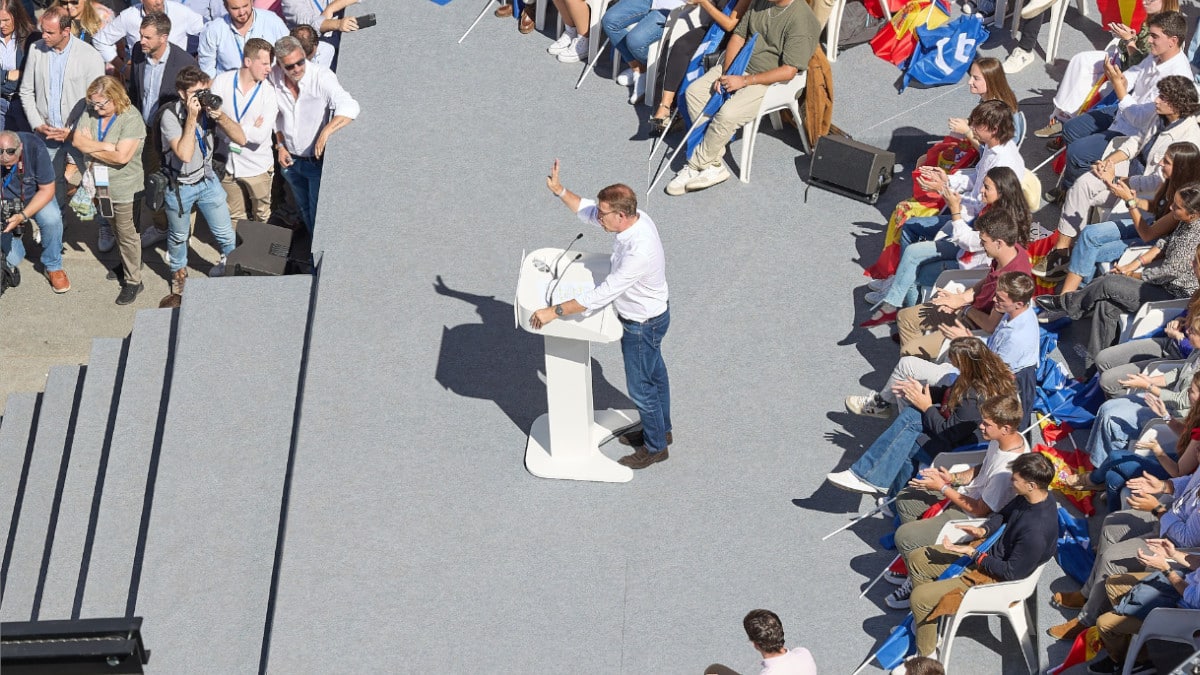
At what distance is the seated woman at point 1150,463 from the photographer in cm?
630

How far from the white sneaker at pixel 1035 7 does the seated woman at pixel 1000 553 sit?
14.6ft

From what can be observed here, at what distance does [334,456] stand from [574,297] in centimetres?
160

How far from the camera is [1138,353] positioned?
7.05m

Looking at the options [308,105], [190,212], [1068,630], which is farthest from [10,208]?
[1068,630]

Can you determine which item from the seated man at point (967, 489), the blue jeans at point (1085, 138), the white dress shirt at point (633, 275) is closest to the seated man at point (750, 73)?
the blue jeans at point (1085, 138)

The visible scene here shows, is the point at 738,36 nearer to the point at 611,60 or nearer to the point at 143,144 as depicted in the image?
the point at 611,60

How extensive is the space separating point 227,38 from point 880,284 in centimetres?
404

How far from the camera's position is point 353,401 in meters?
7.59

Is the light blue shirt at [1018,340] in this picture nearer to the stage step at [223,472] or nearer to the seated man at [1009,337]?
the seated man at [1009,337]

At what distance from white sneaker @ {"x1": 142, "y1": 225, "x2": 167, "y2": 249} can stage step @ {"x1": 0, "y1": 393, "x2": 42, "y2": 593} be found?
5.04ft

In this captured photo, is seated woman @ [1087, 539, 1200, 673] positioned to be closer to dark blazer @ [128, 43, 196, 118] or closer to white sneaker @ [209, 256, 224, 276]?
white sneaker @ [209, 256, 224, 276]

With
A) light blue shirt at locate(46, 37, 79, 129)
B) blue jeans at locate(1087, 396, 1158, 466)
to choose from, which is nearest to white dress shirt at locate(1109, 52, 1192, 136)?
blue jeans at locate(1087, 396, 1158, 466)

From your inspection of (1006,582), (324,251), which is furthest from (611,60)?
(1006,582)

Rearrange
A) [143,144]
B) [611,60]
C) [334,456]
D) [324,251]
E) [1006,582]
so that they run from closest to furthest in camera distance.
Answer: [1006,582]
[334,456]
[324,251]
[143,144]
[611,60]
